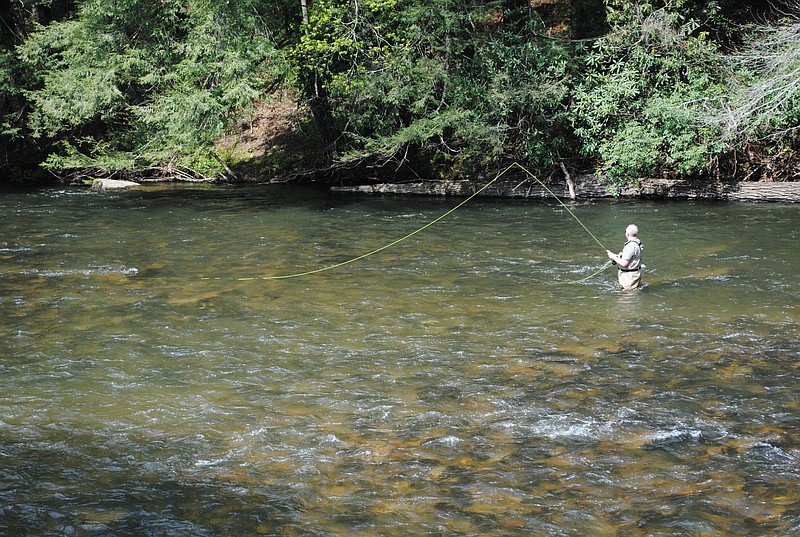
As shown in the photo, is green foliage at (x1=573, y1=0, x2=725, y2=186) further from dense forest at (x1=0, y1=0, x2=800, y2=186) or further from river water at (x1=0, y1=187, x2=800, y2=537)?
river water at (x1=0, y1=187, x2=800, y2=537)

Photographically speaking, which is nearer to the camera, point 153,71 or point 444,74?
point 444,74

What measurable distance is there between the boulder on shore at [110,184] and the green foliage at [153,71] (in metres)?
0.78

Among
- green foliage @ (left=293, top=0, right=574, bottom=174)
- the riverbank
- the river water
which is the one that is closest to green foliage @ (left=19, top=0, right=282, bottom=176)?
green foliage @ (left=293, top=0, right=574, bottom=174)

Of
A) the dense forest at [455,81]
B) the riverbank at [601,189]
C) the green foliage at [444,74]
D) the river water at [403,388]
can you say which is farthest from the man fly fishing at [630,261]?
the green foliage at [444,74]

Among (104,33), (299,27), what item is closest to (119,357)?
(299,27)

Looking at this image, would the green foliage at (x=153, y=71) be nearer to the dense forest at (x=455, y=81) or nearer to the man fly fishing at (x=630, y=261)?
the dense forest at (x=455, y=81)

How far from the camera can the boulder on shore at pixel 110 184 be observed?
25203mm

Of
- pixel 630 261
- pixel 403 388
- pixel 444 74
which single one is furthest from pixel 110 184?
pixel 403 388

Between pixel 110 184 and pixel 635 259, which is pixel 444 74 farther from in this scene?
pixel 110 184

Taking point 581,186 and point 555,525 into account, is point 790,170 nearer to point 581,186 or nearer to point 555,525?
point 581,186

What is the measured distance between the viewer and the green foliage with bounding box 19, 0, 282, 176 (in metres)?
21.8

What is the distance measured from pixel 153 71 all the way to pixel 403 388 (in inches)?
668

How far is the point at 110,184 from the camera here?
25.3m

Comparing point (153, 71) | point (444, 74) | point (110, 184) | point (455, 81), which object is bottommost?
point (110, 184)
